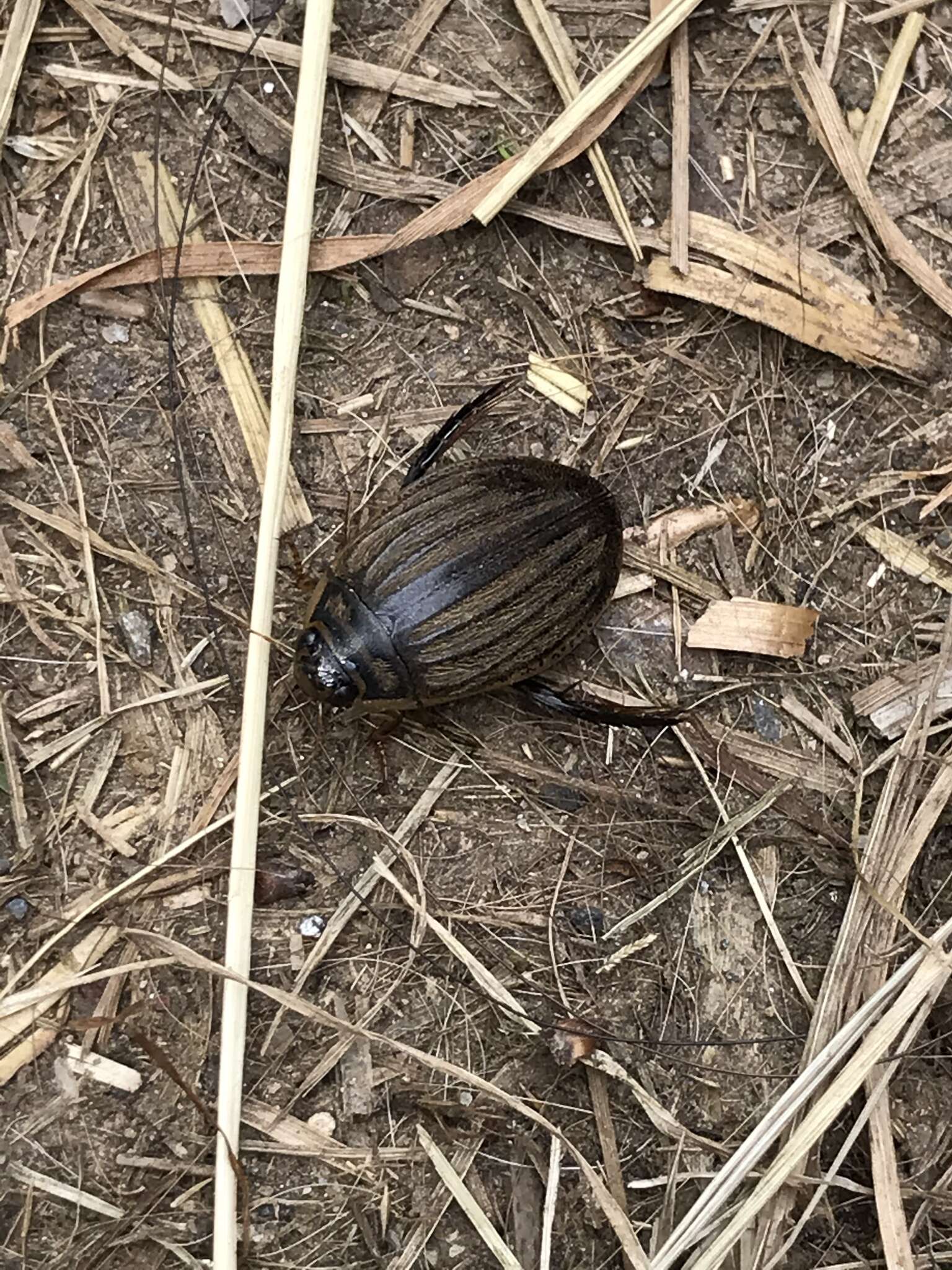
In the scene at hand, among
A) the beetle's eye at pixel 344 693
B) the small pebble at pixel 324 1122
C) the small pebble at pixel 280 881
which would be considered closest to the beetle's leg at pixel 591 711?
the beetle's eye at pixel 344 693

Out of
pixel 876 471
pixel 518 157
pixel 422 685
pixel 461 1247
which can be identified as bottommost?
pixel 461 1247

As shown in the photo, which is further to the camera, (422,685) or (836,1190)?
(836,1190)

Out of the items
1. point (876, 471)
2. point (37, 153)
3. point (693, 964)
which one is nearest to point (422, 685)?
point (693, 964)

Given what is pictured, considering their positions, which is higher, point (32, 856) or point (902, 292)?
point (902, 292)

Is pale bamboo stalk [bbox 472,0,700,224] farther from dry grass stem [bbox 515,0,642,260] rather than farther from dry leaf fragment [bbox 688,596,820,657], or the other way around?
dry leaf fragment [bbox 688,596,820,657]

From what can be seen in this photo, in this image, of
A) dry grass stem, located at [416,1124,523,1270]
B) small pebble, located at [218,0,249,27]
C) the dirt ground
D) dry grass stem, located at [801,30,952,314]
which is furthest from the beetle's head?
dry grass stem, located at [801,30,952,314]

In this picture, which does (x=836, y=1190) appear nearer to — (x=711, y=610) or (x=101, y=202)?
(x=711, y=610)
